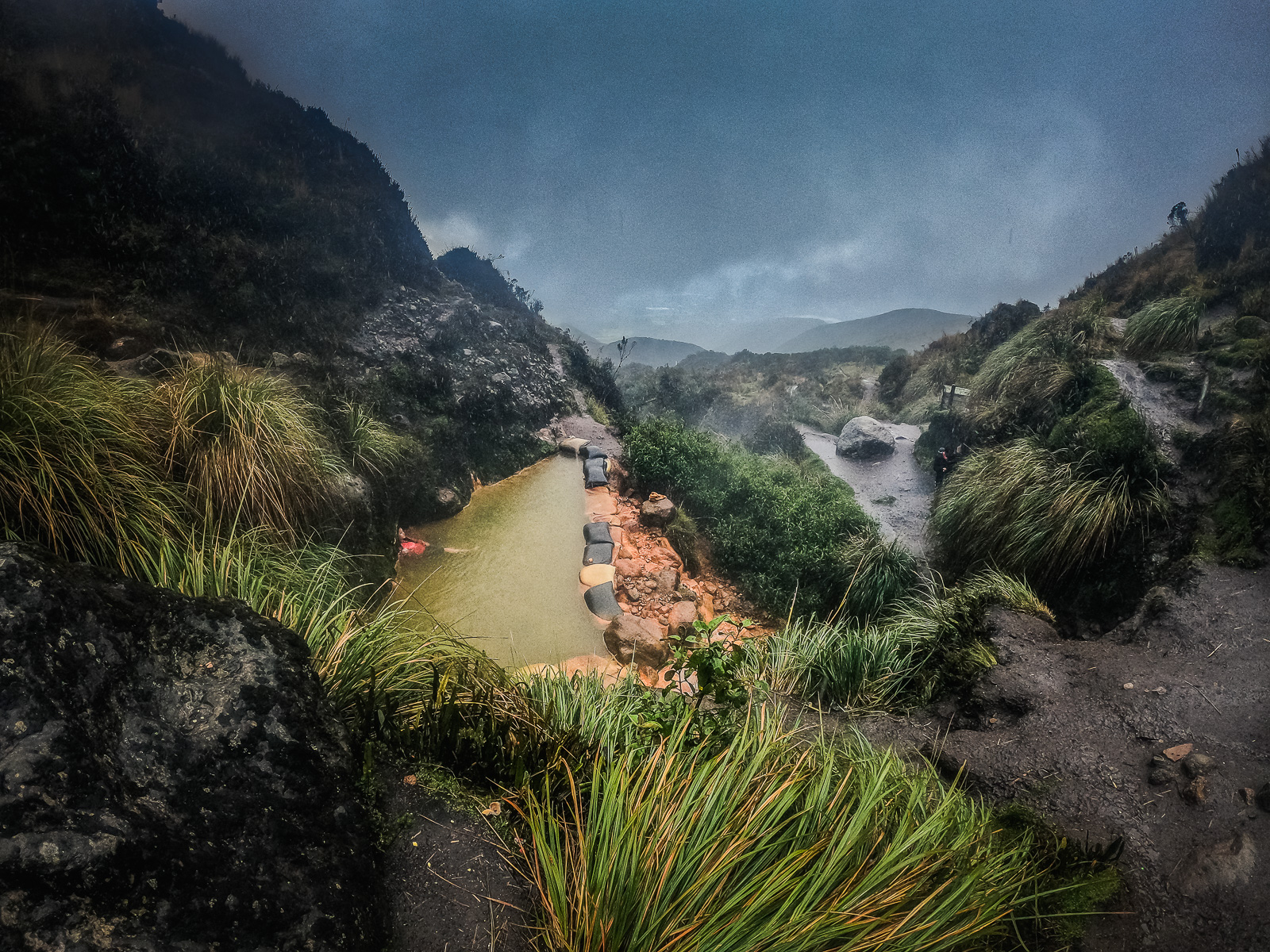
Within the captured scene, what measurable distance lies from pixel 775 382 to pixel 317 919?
20491mm

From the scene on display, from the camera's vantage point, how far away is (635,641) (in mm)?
4254

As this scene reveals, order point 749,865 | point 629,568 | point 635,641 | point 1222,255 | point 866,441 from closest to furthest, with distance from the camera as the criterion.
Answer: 1. point 749,865
2. point 635,641
3. point 629,568
4. point 1222,255
5. point 866,441

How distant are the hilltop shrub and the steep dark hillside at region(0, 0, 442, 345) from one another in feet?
21.9

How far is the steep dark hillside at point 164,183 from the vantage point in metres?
4.95

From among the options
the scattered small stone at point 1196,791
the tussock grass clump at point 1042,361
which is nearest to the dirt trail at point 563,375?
the tussock grass clump at point 1042,361

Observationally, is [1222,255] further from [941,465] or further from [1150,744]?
[1150,744]

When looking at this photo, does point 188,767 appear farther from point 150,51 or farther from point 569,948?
point 150,51

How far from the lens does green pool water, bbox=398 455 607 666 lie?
4.30 meters

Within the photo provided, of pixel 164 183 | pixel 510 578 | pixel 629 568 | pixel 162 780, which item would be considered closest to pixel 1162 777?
pixel 162 780

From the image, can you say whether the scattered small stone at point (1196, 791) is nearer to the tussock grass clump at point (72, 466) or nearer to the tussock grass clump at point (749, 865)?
the tussock grass clump at point (749, 865)

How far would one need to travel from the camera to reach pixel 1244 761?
7.11 feet

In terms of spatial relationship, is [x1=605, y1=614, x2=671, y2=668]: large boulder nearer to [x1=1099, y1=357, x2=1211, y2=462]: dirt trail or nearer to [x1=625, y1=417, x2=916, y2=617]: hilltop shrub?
[x1=625, y1=417, x2=916, y2=617]: hilltop shrub

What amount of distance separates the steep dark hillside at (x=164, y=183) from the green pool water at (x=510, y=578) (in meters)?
4.34

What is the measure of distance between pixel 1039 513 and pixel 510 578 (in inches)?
212
